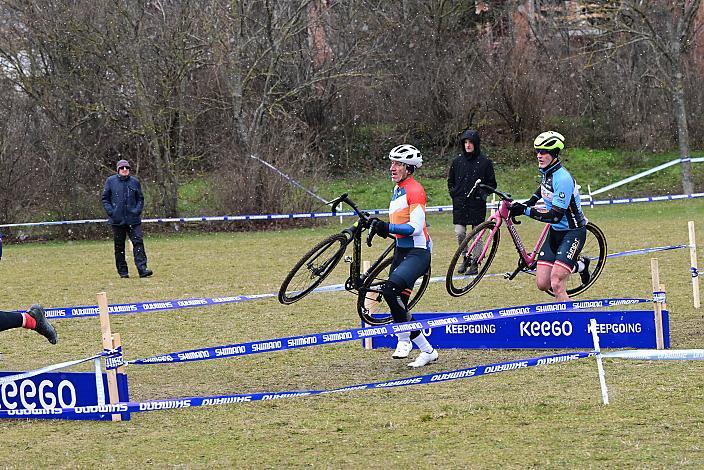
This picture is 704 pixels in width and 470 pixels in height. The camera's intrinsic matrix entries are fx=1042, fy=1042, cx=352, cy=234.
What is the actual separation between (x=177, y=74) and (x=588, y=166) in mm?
14349

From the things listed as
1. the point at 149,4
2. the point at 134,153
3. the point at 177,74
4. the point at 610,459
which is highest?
the point at 149,4

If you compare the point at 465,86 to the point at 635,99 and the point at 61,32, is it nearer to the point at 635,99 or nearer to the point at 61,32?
the point at 635,99

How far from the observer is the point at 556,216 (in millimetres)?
9773

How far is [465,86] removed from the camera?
1433 inches

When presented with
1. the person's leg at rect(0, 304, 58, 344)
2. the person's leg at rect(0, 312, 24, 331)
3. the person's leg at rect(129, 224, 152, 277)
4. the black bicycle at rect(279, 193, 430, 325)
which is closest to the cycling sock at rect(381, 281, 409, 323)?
the black bicycle at rect(279, 193, 430, 325)

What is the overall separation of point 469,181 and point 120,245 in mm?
5949

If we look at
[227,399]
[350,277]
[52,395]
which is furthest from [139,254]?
[227,399]

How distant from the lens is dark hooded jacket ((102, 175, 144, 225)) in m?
16.8

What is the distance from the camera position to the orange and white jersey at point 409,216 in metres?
9.15

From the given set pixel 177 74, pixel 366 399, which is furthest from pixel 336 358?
pixel 177 74

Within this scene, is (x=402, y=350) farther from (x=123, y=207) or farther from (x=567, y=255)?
(x=123, y=207)

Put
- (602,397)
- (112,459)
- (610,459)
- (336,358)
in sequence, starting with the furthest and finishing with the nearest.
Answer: (336,358), (602,397), (112,459), (610,459)

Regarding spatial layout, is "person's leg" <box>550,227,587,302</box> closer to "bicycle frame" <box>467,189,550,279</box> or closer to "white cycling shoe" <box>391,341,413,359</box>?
"bicycle frame" <box>467,189,550,279</box>

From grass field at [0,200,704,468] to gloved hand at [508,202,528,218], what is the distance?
4.37 feet
